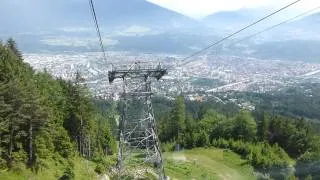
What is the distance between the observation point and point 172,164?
55.5 m

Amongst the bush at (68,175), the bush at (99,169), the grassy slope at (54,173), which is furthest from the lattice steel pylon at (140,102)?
the bush at (99,169)

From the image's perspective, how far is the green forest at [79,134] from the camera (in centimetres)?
4081

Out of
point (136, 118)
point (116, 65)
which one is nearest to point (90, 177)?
point (136, 118)

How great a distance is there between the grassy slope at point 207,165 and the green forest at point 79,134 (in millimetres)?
1674

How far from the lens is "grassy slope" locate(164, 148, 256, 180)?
52344mm

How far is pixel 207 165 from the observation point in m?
58.1

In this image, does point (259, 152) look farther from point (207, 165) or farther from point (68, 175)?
point (68, 175)

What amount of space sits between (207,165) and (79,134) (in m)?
13.9

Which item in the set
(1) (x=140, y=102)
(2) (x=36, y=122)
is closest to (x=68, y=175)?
(2) (x=36, y=122)

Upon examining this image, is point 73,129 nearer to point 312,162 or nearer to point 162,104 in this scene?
point 312,162

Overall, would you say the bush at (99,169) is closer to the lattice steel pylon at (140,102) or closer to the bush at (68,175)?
the bush at (68,175)

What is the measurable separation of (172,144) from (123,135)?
136 ft

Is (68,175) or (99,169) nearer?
(68,175)

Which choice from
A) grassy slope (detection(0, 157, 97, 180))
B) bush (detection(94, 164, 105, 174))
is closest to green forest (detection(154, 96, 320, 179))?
bush (detection(94, 164, 105, 174))
